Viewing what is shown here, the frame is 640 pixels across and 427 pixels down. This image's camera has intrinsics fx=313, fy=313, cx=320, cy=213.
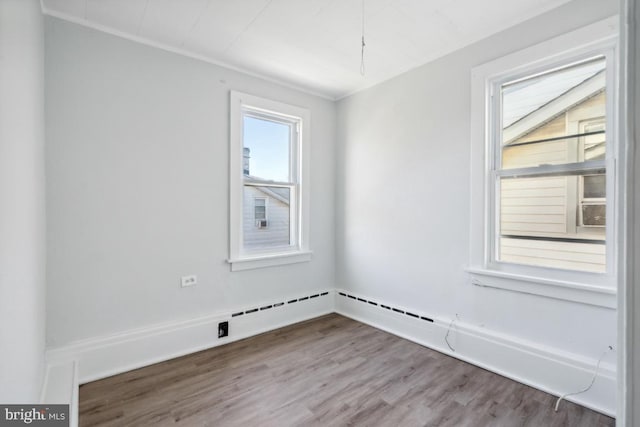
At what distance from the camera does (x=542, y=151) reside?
7.41ft

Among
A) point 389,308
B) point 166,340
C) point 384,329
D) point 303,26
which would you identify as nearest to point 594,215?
point 389,308

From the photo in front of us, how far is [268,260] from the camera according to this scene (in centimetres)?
318

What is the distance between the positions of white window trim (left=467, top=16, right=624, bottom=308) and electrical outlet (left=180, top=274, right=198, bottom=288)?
2.30 metres

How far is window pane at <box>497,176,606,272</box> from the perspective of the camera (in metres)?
2.04

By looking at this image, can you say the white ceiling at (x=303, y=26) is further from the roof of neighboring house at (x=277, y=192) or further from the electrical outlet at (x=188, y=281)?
the electrical outlet at (x=188, y=281)

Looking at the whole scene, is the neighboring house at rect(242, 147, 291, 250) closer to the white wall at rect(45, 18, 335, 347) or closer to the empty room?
the empty room

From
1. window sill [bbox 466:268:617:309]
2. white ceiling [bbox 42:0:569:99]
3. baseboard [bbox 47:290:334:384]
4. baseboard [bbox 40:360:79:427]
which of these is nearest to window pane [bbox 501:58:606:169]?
white ceiling [bbox 42:0:569:99]

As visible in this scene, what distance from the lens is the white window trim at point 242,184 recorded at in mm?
2928

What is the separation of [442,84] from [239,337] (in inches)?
115

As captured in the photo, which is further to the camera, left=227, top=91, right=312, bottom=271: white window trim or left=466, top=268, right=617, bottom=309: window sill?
left=227, top=91, right=312, bottom=271: white window trim

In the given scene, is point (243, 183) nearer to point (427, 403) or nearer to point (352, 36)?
point (352, 36)

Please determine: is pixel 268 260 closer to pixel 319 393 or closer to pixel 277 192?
pixel 277 192

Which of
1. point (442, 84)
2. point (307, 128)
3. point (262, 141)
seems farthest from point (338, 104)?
point (442, 84)

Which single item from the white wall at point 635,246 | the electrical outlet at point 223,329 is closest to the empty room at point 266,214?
the electrical outlet at point 223,329
